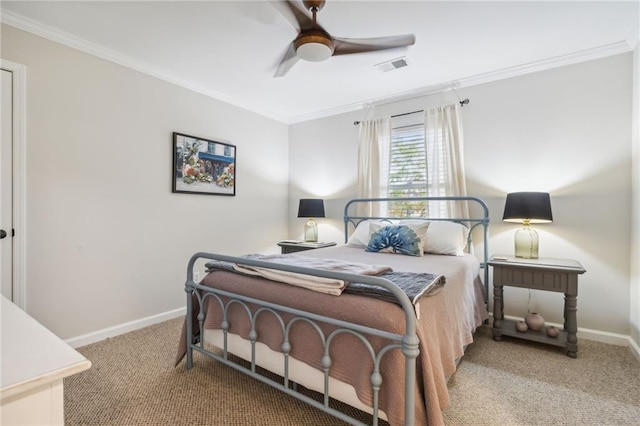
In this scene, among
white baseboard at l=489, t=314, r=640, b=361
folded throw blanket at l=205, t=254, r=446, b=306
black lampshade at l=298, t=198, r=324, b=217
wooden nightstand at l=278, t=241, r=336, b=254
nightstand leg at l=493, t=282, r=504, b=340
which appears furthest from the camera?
black lampshade at l=298, t=198, r=324, b=217

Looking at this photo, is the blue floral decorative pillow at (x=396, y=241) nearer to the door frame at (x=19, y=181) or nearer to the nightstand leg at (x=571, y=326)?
the nightstand leg at (x=571, y=326)

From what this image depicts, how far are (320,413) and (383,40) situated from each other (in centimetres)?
224

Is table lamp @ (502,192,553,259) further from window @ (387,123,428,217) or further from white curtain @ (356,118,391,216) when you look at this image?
white curtain @ (356,118,391,216)

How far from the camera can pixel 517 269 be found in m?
2.47

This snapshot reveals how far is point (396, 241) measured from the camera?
278 cm

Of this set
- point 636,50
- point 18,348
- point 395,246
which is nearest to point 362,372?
point 18,348

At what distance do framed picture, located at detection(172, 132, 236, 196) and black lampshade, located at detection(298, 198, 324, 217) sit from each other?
2.84ft

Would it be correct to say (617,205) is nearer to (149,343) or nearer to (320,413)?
(320,413)

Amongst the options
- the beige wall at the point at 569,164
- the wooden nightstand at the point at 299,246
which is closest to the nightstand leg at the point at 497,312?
the beige wall at the point at 569,164

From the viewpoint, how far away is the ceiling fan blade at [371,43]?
1948 millimetres

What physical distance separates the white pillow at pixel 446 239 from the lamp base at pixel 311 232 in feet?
5.10

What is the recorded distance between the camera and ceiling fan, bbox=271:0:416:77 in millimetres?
1822

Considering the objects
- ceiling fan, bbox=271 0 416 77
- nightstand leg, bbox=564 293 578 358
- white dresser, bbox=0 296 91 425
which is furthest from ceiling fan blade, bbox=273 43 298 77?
nightstand leg, bbox=564 293 578 358

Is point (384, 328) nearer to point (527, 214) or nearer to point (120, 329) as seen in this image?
point (527, 214)
